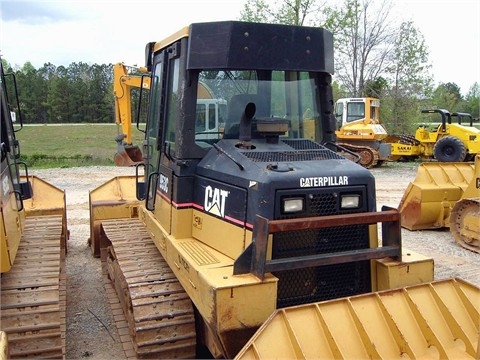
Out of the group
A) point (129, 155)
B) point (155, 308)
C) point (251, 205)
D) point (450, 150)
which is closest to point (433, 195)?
point (251, 205)

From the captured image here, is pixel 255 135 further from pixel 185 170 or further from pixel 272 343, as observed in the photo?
pixel 272 343

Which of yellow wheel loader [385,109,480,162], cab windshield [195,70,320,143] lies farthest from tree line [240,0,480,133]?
cab windshield [195,70,320,143]

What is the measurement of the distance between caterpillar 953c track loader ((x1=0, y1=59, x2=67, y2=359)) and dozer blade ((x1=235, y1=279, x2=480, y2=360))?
174 cm

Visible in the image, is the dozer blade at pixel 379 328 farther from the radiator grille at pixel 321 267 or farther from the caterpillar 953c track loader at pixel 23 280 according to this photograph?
the caterpillar 953c track loader at pixel 23 280

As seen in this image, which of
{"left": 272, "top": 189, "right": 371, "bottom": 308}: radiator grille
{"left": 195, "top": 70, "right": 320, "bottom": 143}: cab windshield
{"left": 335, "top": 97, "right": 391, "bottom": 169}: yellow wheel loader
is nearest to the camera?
{"left": 272, "top": 189, "right": 371, "bottom": 308}: radiator grille

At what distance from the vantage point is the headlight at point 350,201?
3917 millimetres

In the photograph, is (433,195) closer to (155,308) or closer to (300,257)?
(300,257)

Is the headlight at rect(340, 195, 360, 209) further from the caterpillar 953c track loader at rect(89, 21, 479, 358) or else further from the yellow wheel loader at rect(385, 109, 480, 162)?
the yellow wheel loader at rect(385, 109, 480, 162)

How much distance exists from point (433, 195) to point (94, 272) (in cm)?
599

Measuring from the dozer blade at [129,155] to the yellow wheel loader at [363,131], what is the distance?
7.66 meters

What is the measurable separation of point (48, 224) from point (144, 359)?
2.88 m

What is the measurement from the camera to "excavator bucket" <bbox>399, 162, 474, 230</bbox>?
30.2 ft

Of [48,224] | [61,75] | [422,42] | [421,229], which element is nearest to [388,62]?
[422,42]

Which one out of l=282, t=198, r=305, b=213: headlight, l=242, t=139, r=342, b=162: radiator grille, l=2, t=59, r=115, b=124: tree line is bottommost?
l=282, t=198, r=305, b=213: headlight
